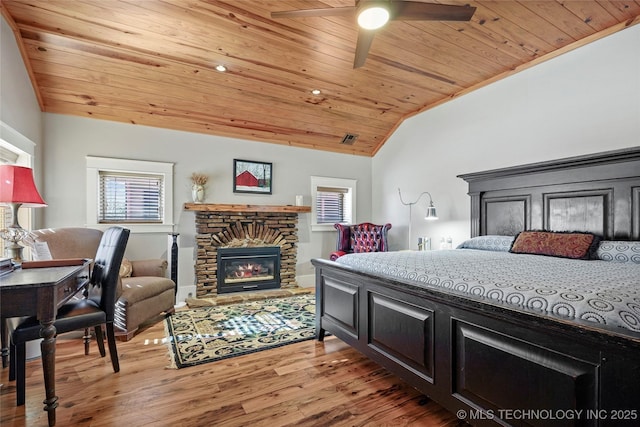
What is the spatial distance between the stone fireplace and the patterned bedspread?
270cm

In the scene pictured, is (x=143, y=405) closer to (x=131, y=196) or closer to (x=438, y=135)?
(x=131, y=196)

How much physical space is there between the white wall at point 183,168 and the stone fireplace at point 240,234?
0.16 meters

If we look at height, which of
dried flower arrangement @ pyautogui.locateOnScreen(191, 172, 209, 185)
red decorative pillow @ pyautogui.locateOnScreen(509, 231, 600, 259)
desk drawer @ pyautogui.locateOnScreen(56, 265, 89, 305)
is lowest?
desk drawer @ pyautogui.locateOnScreen(56, 265, 89, 305)

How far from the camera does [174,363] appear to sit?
7.64 feet

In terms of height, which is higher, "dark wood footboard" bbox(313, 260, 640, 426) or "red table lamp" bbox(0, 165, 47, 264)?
"red table lamp" bbox(0, 165, 47, 264)

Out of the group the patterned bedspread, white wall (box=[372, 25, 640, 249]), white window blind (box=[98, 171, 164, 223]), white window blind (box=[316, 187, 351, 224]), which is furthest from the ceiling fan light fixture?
white window blind (box=[316, 187, 351, 224])

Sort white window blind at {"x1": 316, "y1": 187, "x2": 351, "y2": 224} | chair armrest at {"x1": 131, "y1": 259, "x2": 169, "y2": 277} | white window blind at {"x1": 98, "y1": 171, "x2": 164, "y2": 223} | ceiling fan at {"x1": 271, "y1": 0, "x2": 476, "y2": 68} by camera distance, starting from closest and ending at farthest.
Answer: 1. ceiling fan at {"x1": 271, "y1": 0, "x2": 476, "y2": 68}
2. chair armrest at {"x1": 131, "y1": 259, "x2": 169, "y2": 277}
3. white window blind at {"x1": 98, "y1": 171, "x2": 164, "y2": 223}
4. white window blind at {"x1": 316, "y1": 187, "x2": 351, "y2": 224}

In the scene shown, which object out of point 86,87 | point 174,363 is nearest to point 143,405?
point 174,363

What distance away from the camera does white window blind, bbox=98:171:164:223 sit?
3.94m

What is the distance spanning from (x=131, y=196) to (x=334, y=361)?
3424mm

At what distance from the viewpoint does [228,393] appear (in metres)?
1.94

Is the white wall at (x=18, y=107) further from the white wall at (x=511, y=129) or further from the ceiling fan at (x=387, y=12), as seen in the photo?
the white wall at (x=511, y=129)

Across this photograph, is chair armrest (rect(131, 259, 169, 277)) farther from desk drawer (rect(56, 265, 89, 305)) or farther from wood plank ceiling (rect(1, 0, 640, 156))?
wood plank ceiling (rect(1, 0, 640, 156))

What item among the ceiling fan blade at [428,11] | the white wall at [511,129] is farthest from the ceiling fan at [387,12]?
the white wall at [511,129]
